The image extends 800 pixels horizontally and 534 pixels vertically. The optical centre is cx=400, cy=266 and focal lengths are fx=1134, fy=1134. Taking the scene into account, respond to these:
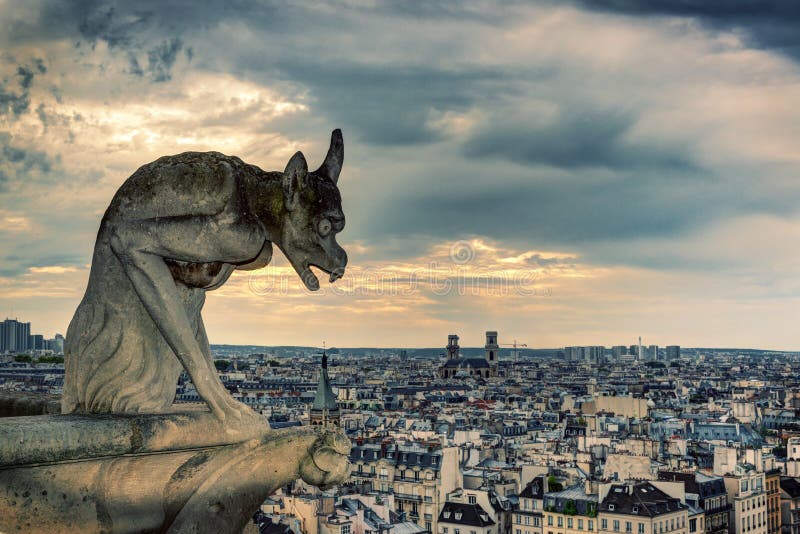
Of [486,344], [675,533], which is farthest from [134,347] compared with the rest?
[486,344]

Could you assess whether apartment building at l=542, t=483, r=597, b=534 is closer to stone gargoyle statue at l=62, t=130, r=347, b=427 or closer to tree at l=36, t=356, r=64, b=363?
stone gargoyle statue at l=62, t=130, r=347, b=427

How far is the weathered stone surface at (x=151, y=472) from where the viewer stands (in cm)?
312

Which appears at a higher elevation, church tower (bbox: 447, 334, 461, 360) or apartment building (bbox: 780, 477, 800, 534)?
church tower (bbox: 447, 334, 461, 360)

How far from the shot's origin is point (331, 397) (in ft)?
228

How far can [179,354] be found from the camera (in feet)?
11.4

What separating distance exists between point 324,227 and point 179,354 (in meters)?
0.60

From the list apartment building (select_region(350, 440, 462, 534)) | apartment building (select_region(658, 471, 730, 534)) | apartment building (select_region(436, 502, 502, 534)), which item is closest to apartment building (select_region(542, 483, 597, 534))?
apartment building (select_region(436, 502, 502, 534))

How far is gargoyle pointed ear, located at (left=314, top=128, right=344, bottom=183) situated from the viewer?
364 centimetres

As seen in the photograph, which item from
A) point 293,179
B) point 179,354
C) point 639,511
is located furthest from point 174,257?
point 639,511

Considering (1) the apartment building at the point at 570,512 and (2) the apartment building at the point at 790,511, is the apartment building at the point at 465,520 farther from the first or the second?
(2) the apartment building at the point at 790,511

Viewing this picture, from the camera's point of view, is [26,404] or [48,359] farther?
[48,359]

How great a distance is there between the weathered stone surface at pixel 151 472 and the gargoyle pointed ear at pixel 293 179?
0.72m

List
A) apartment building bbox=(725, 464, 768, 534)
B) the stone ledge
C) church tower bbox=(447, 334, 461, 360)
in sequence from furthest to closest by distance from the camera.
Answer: church tower bbox=(447, 334, 461, 360) < apartment building bbox=(725, 464, 768, 534) < the stone ledge

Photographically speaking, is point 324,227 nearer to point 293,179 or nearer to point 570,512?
point 293,179
